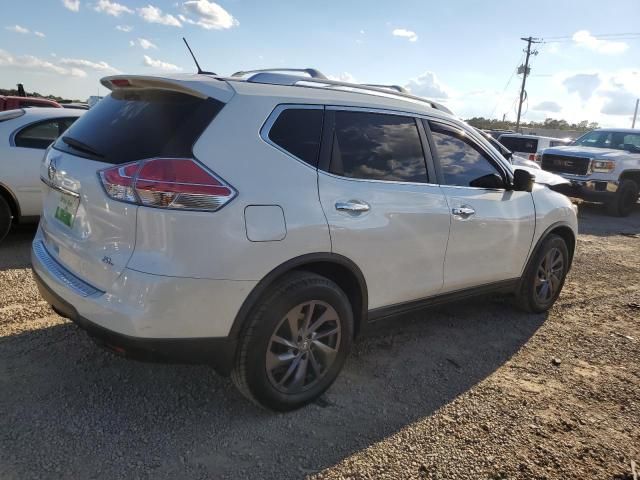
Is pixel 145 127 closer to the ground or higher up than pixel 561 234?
higher up

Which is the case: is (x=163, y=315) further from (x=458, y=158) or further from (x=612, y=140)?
(x=612, y=140)

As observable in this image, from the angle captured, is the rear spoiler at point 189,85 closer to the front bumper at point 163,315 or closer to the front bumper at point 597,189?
the front bumper at point 163,315

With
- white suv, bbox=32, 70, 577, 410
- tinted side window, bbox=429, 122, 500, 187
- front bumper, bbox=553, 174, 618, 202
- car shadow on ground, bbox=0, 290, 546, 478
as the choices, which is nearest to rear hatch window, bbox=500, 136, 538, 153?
front bumper, bbox=553, 174, 618, 202

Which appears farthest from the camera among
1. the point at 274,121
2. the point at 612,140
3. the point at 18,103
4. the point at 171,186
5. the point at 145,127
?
the point at 612,140

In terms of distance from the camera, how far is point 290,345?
119 inches

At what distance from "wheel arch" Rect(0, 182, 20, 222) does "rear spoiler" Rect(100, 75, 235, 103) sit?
3551 mm

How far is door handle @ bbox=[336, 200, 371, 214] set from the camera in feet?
10.1

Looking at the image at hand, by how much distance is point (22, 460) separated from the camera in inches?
102

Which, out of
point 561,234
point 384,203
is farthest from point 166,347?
point 561,234

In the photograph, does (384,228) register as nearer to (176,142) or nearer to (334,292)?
(334,292)

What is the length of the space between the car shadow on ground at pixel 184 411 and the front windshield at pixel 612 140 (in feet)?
36.4

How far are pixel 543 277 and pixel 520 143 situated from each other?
13756 mm

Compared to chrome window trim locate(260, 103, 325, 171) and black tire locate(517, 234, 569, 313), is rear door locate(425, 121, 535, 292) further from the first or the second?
chrome window trim locate(260, 103, 325, 171)

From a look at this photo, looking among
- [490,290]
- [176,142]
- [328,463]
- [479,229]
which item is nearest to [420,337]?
[490,290]
